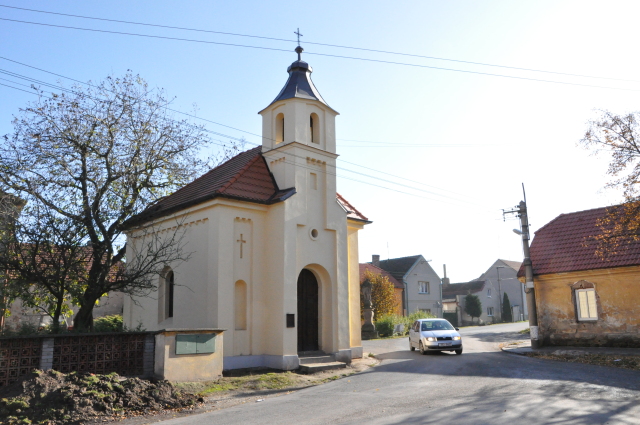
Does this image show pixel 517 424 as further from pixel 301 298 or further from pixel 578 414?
pixel 301 298

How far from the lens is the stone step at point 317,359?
1746 cm

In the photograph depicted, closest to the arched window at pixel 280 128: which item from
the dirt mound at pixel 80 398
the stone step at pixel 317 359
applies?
the stone step at pixel 317 359

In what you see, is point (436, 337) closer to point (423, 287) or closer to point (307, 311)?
point (307, 311)

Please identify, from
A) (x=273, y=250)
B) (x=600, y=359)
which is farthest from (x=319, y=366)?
(x=600, y=359)

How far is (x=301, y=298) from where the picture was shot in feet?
61.8

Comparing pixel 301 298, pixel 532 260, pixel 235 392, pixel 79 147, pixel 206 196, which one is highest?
pixel 79 147

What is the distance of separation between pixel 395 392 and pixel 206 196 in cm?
887

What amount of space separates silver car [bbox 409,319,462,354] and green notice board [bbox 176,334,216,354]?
10269 millimetres

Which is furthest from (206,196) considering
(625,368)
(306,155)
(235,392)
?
(625,368)

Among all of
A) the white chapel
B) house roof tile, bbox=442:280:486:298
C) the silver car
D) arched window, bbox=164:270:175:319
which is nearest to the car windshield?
the silver car

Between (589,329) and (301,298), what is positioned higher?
(301,298)

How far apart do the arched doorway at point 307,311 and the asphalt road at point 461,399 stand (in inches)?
128

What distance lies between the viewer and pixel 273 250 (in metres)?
17.8

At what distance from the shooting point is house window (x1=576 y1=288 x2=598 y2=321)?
922 inches
